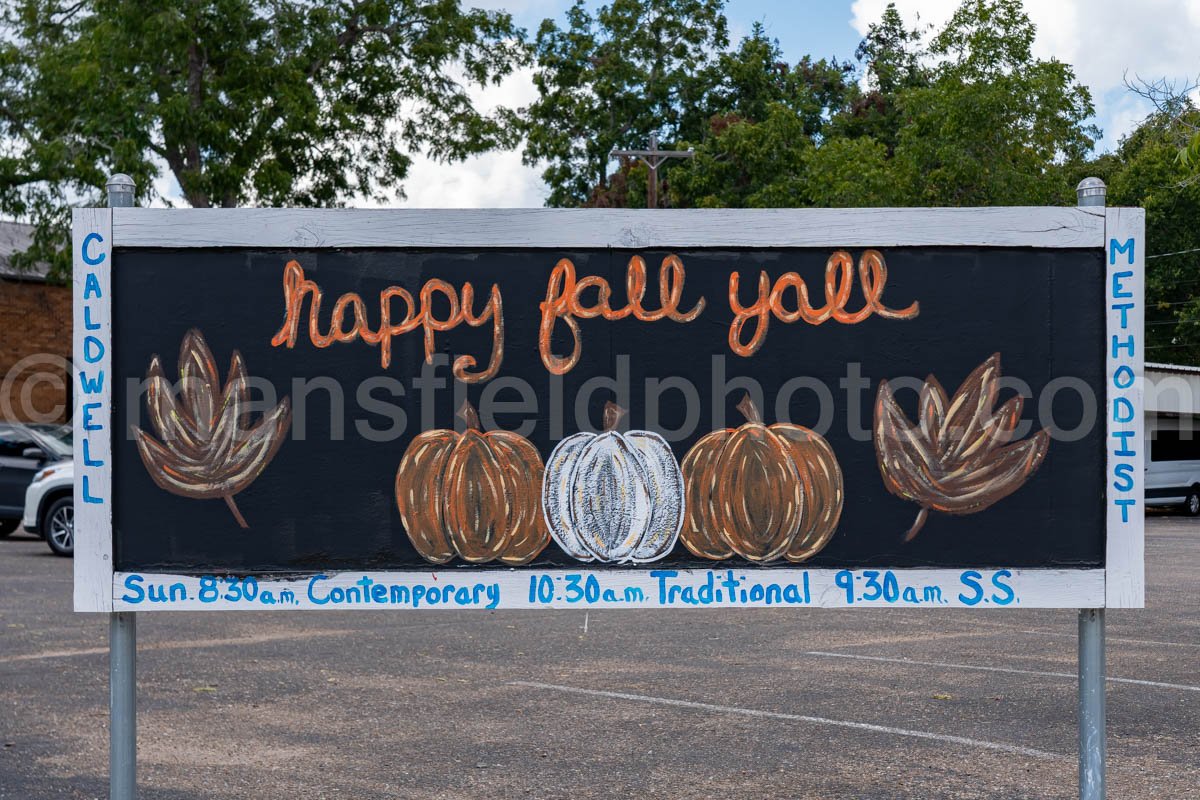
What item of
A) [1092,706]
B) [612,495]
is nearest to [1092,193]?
[1092,706]

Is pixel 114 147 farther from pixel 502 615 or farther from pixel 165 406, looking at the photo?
pixel 165 406

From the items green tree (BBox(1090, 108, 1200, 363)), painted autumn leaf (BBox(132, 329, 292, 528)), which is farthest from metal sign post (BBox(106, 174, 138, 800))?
green tree (BBox(1090, 108, 1200, 363))

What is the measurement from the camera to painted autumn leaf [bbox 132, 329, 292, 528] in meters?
4.21

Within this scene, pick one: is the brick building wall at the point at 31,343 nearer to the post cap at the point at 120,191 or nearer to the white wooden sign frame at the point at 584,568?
the post cap at the point at 120,191

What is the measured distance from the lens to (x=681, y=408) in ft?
14.0

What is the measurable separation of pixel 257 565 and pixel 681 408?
1304 mm

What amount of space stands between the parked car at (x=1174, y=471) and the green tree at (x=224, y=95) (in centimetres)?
1579

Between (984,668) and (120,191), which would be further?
(984,668)

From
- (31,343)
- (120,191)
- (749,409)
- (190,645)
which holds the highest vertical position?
(31,343)

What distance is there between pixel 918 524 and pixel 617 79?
45.2 meters

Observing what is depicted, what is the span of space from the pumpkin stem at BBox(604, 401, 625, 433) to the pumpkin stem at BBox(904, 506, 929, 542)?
0.90 meters

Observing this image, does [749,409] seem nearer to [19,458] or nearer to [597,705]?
[597,705]

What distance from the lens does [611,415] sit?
13.9ft

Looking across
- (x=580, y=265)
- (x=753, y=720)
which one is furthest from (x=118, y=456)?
(x=753, y=720)
